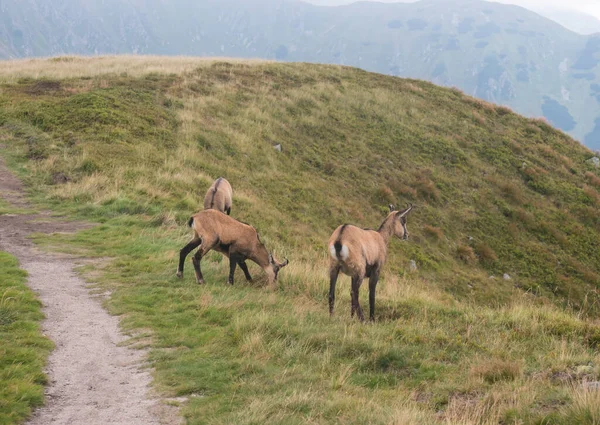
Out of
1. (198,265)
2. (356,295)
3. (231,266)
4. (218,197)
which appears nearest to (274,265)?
(231,266)

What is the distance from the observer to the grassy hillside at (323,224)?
6223mm

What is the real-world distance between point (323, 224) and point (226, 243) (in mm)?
10788

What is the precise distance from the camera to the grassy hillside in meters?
6.22

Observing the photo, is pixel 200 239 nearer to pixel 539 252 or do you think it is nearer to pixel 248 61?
pixel 539 252

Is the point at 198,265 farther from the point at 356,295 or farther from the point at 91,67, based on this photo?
the point at 91,67

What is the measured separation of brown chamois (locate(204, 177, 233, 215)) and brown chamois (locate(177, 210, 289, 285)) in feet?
9.75

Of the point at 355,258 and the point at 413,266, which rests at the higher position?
the point at 355,258

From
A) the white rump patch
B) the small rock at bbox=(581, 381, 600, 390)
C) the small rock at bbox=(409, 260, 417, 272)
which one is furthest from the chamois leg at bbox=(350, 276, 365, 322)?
the small rock at bbox=(409, 260, 417, 272)

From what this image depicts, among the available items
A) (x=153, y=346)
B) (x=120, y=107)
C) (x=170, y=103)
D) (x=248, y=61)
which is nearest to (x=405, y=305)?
(x=153, y=346)

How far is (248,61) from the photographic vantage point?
4134cm

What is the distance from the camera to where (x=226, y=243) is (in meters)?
10.9

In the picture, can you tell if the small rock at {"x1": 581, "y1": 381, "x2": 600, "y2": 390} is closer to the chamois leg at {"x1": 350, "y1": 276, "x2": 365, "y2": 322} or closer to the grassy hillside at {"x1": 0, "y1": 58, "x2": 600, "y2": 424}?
the grassy hillside at {"x1": 0, "y1": 58, "x2": 600, "y2": 424}

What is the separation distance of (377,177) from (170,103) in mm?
12035

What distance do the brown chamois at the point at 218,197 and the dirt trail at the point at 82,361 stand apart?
4.24 m
